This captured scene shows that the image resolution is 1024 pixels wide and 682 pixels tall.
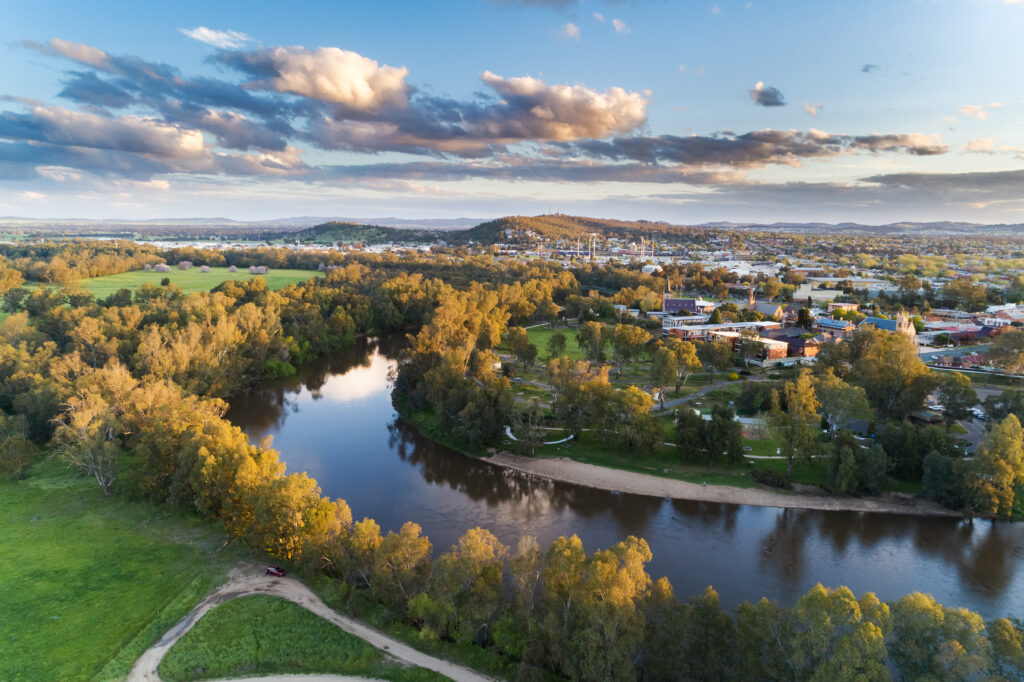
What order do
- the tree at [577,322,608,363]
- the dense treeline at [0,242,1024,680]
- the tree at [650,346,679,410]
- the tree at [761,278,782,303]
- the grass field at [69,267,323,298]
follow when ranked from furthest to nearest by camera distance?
the tree at [761,278,782,303] < the grass field at [69,267,323,298] < the tree at [577,322,608,363] < the tree at [650,346,679,410] < the dense treeline at [0,242,1024,680]

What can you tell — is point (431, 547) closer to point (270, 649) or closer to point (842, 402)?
point (270, 649)

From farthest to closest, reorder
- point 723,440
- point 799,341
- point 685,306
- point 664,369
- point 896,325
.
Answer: point 685,306, point 896,325, point 799,341, point 664,369, point 723,440

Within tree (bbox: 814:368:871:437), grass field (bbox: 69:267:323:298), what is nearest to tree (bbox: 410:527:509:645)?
tree (bbox: 814:368:871:437)

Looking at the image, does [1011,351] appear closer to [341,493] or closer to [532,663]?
[532,663]

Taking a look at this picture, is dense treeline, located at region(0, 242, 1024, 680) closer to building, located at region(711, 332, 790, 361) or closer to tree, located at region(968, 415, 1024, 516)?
tree, located at region(968, 415, 1024, 516)

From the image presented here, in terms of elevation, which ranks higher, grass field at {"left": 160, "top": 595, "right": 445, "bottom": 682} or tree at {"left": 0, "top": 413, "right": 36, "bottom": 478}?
tree at {"left": 0, "top": 413, "right": 36, "bottom": 478}

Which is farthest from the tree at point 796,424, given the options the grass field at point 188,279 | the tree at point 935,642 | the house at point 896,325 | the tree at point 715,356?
the grass field at point 188,279

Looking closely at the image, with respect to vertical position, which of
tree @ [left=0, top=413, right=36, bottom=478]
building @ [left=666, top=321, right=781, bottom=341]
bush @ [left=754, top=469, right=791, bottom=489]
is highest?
building @ [left=666, top=321, right=781, bottom=341]

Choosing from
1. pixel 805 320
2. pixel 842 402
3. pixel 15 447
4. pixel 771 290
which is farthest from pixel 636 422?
pixel 771 290
